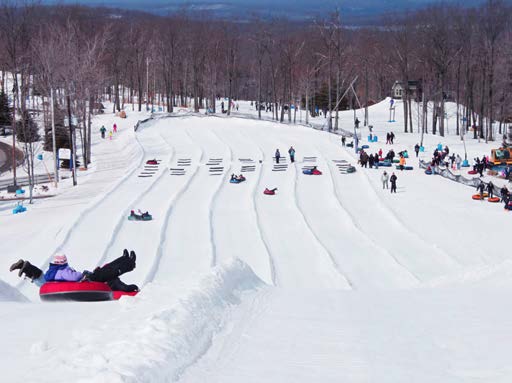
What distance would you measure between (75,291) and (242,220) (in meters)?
18.5

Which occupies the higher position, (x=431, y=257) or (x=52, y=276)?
(x=52, y=276)

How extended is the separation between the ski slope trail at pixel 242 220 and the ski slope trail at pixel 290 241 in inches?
15.1

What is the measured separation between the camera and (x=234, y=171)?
43.5m

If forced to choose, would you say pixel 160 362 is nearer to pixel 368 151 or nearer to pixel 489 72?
pixel 368 151

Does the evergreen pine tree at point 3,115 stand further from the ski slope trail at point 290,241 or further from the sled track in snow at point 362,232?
the sled track in snow at point 362,232

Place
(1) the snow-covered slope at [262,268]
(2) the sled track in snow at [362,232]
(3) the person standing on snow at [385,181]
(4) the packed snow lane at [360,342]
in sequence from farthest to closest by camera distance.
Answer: (3) the person standing on snow at [385,181]
(2) the sled track in snow at [362,232]
(1) the snow-covered slope at [262,268]
(4) the packed snow lane at [360,342]

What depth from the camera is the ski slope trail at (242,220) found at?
80.8 ft

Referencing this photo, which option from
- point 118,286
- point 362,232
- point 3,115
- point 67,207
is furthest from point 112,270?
point 3,115

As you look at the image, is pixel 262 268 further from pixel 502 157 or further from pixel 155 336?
pixel 502 157

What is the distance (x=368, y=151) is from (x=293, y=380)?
4315 centimetres

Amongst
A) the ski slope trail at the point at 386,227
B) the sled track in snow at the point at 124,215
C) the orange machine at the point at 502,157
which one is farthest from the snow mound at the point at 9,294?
the orange machine at the point at 502,157

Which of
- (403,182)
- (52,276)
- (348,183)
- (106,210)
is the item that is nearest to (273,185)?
(348,183)

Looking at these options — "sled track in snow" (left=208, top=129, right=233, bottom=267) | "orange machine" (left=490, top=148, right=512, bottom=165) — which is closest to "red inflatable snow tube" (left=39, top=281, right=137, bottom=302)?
"sled track in snow" (left=208, top=129, right=233, bottom=267)

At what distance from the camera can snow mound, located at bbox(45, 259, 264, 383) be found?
682cm
